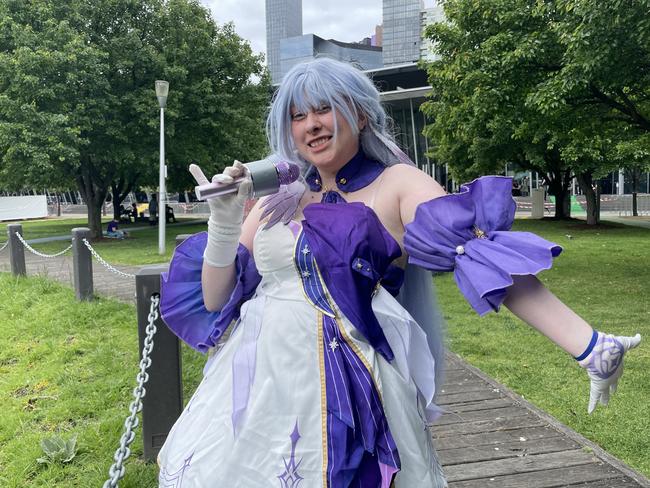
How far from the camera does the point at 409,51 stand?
138ft

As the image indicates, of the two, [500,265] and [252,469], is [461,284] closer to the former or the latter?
[500,265]

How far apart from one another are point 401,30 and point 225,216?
49.9 metres

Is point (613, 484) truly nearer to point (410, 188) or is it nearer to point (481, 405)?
point (481, 405)

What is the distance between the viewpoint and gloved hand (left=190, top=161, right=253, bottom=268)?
1539 mm

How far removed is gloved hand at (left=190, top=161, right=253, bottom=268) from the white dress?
100mm

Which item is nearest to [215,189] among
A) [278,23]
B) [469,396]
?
[469,396]

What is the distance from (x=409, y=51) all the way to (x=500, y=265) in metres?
43.7

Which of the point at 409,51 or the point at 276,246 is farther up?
the point at 409,51

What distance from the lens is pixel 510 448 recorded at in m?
3.18

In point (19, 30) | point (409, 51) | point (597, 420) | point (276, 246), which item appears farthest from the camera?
point (409, 51)

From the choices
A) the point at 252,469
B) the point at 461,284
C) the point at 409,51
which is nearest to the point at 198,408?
the point at 252,469

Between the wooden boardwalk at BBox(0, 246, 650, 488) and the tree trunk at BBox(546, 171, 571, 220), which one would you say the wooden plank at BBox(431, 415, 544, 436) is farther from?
the tree trunk at BBox(546, 171, 571, 220)

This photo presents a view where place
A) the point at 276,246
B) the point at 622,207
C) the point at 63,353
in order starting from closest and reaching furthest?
1. the point at 276,246
2. the point at 63,353
3. the point at 622,207

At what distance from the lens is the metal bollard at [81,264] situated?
6539mm
